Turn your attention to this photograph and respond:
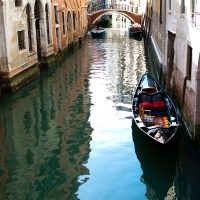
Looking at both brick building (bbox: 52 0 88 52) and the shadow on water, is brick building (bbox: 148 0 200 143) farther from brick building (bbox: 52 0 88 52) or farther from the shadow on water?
brick building (bbox: 52 0 88 52)

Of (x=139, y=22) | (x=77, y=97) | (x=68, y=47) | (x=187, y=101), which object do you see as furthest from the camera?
(x=139, y=22)

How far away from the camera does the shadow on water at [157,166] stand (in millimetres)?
7512

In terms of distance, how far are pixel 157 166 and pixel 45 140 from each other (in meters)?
3.33

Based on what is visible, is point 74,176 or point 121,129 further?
point 121,129

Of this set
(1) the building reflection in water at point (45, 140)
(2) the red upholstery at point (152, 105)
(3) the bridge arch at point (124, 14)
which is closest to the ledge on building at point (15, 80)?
(1) the building reflection in water at point (45, 140)

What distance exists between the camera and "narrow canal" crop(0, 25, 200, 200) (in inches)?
297

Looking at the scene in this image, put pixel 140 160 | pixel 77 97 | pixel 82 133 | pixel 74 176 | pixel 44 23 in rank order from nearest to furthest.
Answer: pixel 74 176, pixel 140 160, pixel 82 133, pixel 77 97, pixel 44 23

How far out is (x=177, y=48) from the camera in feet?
40.2

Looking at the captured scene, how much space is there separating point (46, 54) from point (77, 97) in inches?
280

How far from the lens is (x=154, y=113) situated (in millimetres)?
10398

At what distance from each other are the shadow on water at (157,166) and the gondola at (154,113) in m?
0.30

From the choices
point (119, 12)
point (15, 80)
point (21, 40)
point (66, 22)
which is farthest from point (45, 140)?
point (119, 12)

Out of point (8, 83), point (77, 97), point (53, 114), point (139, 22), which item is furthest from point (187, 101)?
point (139, 22)

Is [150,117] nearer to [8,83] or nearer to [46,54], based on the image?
[8,83]
